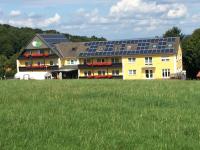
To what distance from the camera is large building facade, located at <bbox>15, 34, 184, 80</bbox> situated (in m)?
94.9

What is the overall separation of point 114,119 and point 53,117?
1505 millimetres

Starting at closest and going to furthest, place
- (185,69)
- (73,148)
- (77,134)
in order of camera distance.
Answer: (73,148)
(77,134)
(185,69)

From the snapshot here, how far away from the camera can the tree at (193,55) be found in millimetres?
86000

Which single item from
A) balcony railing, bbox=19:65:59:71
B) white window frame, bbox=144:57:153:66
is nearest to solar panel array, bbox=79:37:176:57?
white window frame, bbox=144:57:153:66

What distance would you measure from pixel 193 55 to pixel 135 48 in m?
14.4

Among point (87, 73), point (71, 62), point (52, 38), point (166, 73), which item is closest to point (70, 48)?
point (71, 62)

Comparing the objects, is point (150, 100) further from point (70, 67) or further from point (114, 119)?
point (70, 67)

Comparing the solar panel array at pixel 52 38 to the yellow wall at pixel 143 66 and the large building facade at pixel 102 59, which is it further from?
the yellow wall at pixel 143 66

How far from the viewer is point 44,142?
28.8ft

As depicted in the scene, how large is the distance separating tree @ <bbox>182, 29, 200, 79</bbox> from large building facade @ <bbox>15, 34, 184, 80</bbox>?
1927 mm

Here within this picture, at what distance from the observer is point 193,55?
288 feet

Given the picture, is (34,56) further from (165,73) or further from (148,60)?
(165,73)

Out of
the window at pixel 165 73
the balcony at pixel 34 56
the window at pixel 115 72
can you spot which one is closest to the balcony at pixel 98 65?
the window at pixel 115 72

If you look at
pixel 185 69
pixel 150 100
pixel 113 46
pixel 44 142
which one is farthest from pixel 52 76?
pixel 44 142
